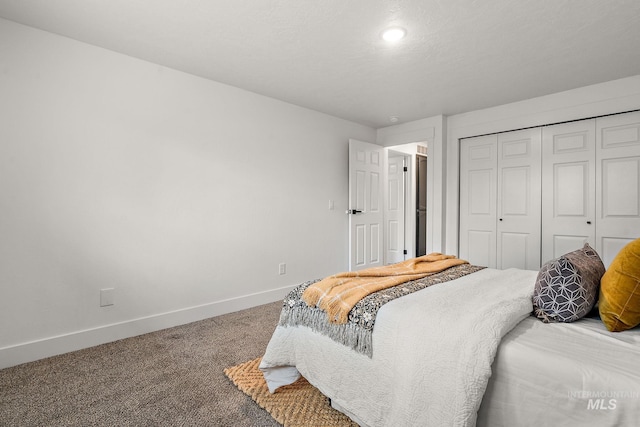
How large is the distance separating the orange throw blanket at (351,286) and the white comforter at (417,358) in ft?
0.51

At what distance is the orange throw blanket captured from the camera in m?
1.53

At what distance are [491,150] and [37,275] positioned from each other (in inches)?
185

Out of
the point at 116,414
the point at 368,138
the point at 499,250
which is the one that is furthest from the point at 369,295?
the point at 368,138

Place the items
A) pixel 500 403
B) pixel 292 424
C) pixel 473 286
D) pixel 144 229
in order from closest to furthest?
1. pixel 500 403
2. pixel 292 424
3. pixel 473 286
4. pixel 144 229

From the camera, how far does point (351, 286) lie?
1.70 metres

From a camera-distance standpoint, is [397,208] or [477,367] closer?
[477,367]

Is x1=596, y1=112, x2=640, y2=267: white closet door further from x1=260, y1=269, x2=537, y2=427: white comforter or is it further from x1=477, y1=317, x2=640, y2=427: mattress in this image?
x1=477, y1=317, x2=640, y2=427: mattress

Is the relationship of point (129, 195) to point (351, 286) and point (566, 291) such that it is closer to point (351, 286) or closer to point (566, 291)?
point (351, 286)

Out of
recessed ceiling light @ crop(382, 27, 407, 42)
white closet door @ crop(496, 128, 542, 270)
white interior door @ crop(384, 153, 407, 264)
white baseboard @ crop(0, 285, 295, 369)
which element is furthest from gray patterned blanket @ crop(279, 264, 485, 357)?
white interior door @ crop(384, 153, 407, 264)

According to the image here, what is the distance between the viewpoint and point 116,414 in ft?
5.25

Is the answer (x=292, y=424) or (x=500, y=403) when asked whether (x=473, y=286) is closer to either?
(x=500, y=403)

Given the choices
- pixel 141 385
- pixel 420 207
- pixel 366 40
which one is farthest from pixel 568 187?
pixel 141 385

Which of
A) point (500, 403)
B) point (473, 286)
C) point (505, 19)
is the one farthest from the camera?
point (505, 19)

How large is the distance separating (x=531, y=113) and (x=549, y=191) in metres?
0.92
